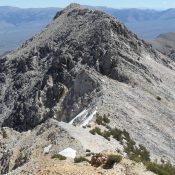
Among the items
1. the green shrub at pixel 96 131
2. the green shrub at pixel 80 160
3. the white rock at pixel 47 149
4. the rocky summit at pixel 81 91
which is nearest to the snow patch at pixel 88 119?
the rocky summit at pixel 81 91

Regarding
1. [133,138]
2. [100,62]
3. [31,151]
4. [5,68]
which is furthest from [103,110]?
[5,68]

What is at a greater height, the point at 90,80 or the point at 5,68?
the point at 90,80

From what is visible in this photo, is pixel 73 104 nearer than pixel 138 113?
No

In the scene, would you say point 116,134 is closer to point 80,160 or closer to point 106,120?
point 106,120

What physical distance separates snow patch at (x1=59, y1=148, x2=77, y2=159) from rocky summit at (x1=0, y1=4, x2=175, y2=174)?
23.6 inches

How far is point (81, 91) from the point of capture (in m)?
54.7

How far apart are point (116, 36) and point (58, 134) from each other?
117ft

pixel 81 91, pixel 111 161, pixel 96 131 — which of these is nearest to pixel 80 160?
pixel 111 161

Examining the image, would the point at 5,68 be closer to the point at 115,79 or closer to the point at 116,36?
the point at 116,36

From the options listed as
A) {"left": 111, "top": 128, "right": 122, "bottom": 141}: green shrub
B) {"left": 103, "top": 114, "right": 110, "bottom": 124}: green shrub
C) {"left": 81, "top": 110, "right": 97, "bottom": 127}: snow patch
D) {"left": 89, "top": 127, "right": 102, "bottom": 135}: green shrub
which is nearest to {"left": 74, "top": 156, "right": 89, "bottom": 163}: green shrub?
{"left": 89, "top": 127, "right": 102, "bottom": 135}: green shrub

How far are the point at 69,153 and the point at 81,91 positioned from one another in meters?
27.5

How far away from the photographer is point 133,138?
3994 cm

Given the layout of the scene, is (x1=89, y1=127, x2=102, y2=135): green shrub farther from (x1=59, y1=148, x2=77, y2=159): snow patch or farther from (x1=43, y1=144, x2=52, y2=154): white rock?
(x1=59, y1=148, x2=77, y2=159): snow patch

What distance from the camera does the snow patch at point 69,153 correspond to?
26.5 metres
